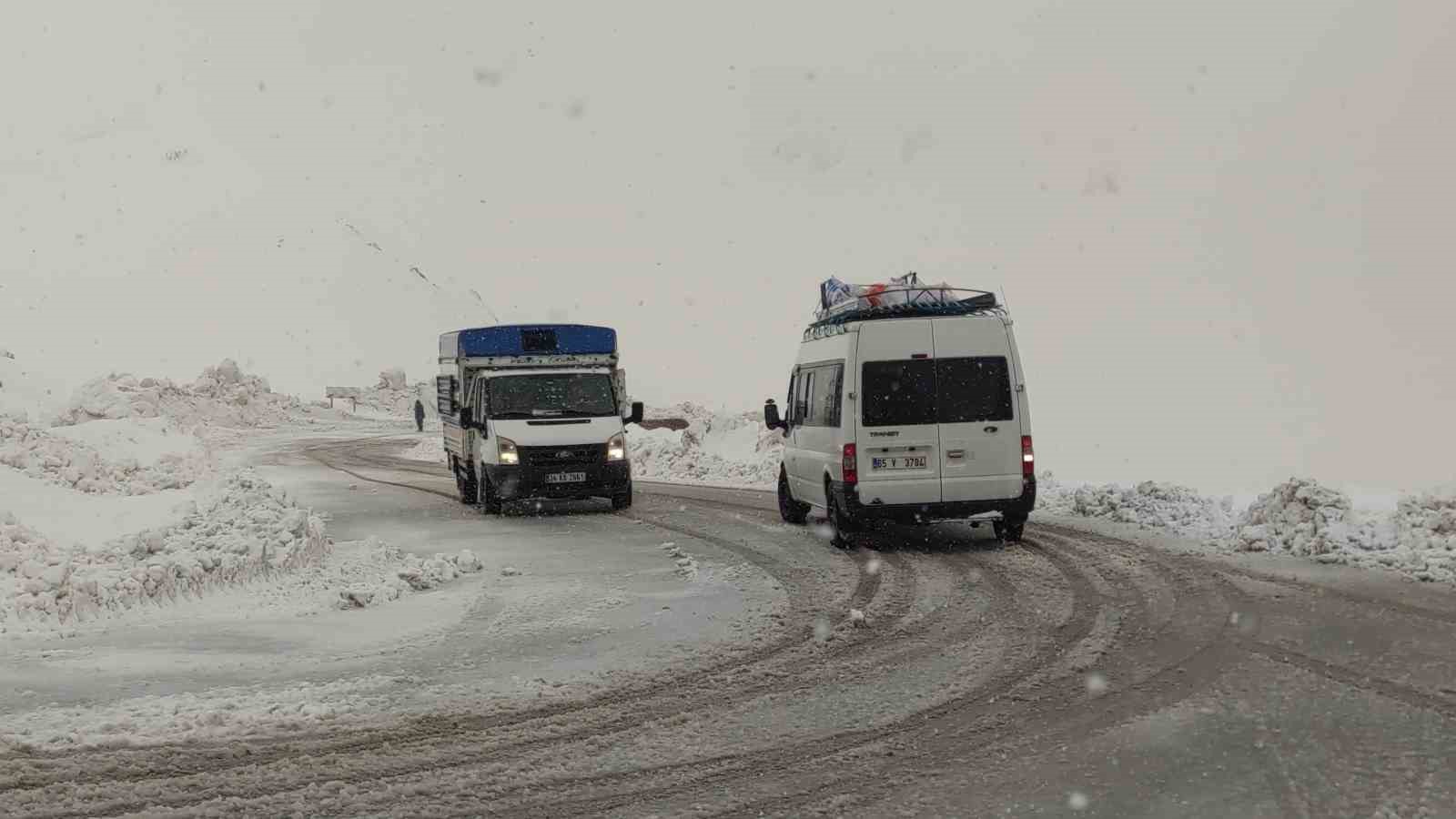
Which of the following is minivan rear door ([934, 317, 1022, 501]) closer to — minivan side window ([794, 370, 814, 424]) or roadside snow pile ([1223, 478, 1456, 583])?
minivan side window ([794, 370, 814, 424])

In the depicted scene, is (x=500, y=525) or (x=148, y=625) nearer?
(x=148, y=625)

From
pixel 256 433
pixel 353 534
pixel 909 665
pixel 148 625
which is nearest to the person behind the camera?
pixel 909 665

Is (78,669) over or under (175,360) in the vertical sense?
under

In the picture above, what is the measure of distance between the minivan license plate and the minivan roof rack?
1.50 m

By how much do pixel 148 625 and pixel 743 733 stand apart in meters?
5.54

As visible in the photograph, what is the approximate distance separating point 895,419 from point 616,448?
6166mm

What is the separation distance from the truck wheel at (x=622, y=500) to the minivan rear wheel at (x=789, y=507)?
9.52 feet

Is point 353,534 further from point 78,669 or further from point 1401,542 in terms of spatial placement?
point 1401,542

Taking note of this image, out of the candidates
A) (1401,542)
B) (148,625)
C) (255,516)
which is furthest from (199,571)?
(1401,542)

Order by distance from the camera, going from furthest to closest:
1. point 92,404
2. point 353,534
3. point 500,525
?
1. point 92,404
2. point 500,525
3. point 353,534

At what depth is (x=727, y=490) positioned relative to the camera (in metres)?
21.4

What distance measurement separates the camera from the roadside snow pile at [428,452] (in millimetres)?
34469

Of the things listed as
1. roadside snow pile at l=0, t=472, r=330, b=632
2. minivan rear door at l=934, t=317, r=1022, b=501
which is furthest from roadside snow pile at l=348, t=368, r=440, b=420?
minivan rear door at l=934, t=317, r=1022, b=501

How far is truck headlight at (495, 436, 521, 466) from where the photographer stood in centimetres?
1723
